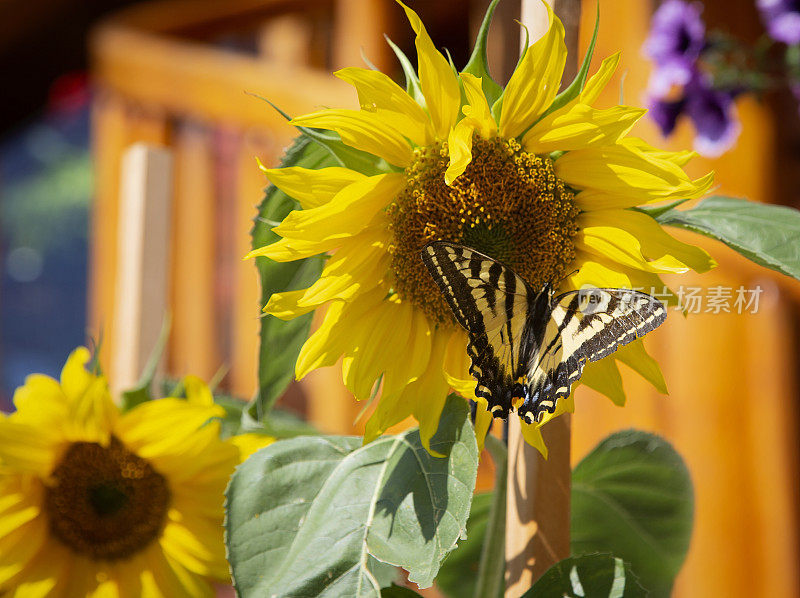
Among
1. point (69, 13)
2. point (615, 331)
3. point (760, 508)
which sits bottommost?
point (760, 508)

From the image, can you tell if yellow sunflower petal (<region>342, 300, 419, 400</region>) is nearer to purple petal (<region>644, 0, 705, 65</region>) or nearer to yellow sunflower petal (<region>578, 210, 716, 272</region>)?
yellow sunflower petal (<region>578, 210, 716, 272</region>)

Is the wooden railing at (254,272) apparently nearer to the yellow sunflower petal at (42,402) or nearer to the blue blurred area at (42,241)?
the blue blurred area at (42,241)

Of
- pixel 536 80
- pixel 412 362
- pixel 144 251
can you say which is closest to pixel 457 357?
pixel 412 362

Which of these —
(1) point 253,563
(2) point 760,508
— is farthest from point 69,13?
(1) point 253,563

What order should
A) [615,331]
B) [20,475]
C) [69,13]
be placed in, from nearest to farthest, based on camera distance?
[615,331] → [20,475] → [69,13]

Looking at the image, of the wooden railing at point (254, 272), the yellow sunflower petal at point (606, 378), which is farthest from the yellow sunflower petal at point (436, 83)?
the wooden railing at point (254, 272)

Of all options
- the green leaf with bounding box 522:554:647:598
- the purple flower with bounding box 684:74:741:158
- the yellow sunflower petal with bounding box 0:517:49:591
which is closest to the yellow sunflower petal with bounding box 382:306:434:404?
the green leaf with bounding box 522:554:647:598

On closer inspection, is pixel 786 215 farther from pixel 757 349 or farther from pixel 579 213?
pixel 757 349

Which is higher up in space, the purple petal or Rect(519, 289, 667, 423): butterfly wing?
the purple petal

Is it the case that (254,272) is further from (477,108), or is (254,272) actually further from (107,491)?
(477,108)
